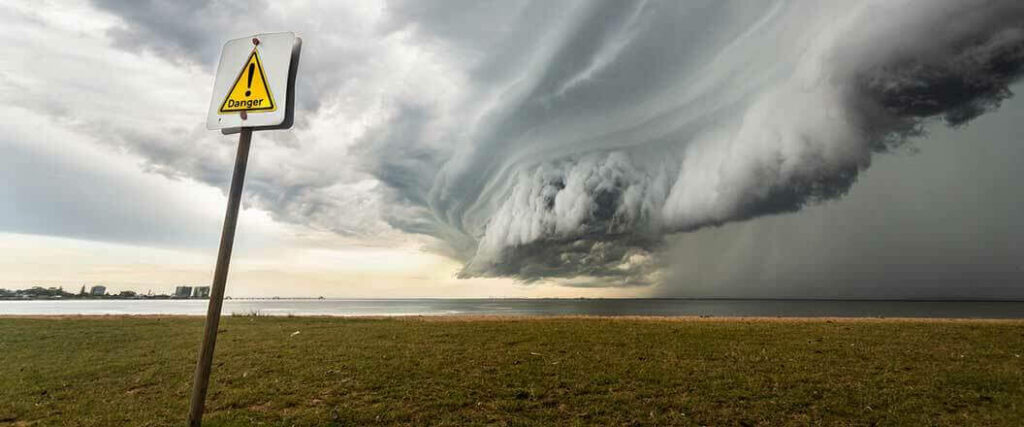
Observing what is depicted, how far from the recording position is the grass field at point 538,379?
34.0 ft

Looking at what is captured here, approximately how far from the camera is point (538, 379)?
13.2m

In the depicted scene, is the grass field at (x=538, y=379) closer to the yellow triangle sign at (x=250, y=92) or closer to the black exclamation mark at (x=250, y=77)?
the yellow triangle sign at (x=250, y=92)

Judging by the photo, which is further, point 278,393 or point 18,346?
point 18,346

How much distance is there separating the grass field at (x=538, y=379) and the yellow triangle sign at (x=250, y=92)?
7257mm

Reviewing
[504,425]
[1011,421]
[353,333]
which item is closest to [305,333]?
[353,333]

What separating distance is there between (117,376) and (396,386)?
391 inches

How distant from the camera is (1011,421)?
385 inches

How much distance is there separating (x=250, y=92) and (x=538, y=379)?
424 inches

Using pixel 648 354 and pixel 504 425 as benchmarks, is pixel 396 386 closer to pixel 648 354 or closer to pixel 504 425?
pixel 504 425

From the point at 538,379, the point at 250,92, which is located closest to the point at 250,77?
the point at 250,92

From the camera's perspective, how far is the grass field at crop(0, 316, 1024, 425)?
10.4 meters

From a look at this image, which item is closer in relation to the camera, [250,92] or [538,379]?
[250,92]

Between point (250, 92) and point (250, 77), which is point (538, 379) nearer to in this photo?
point (250, 92)

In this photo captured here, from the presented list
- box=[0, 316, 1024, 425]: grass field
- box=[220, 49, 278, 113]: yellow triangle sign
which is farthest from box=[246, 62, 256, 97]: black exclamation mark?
box=[0, 316, 1024, 425]: grass field
